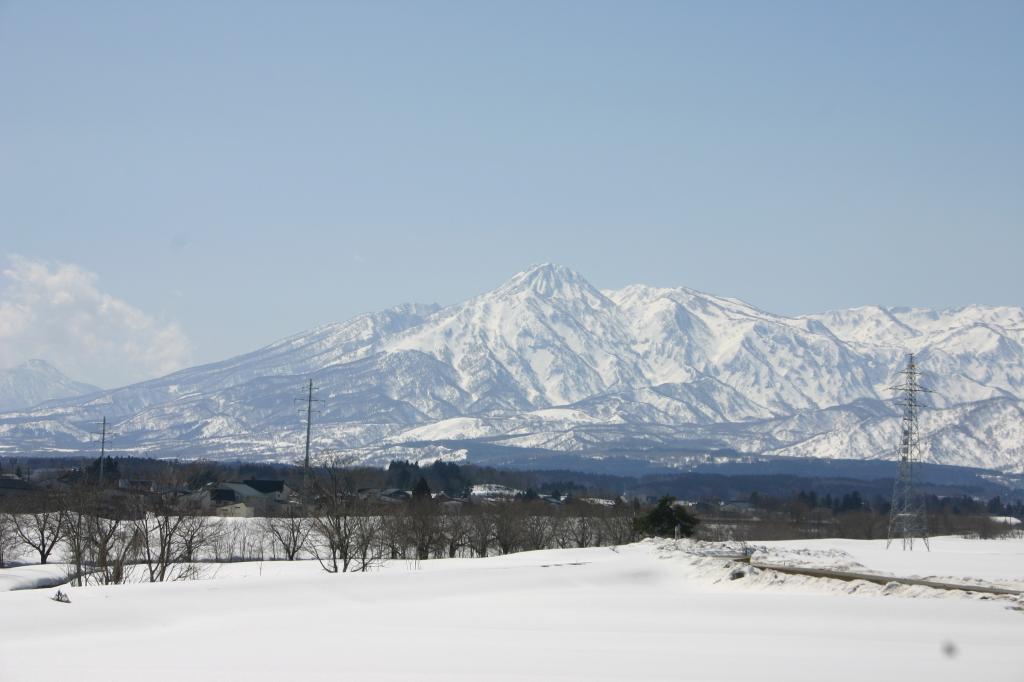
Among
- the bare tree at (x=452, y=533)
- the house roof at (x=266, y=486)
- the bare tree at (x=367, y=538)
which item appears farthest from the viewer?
the house roof at (x=266, y=486)

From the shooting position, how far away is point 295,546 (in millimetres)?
84375

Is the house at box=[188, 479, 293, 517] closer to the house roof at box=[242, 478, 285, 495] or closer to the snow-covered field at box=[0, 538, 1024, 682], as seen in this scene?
the house roof at box=[242, 478, 285, 495]

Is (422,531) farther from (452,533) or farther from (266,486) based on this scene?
(266,486)

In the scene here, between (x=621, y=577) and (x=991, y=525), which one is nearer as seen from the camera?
(x=621, y=577)

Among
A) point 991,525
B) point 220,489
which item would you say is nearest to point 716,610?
point 220,489

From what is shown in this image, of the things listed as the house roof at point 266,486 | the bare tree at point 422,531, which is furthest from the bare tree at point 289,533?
the house roof at point 266,486

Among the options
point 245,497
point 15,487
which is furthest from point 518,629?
point 15,487

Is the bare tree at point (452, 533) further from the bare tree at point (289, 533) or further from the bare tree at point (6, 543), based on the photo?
the bare tree at point (6, 543)

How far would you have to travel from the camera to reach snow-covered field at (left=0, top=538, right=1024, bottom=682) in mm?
24359

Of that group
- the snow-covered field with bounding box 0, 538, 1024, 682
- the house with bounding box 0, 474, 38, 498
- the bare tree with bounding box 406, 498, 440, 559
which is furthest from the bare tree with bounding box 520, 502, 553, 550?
the house with bounding box 0, 474, 38, 498

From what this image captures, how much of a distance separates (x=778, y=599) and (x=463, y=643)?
1236 centimetres

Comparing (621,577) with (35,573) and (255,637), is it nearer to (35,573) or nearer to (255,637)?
(255,637)

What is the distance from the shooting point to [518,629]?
30.3m

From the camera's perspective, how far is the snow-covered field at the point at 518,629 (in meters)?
24.4
